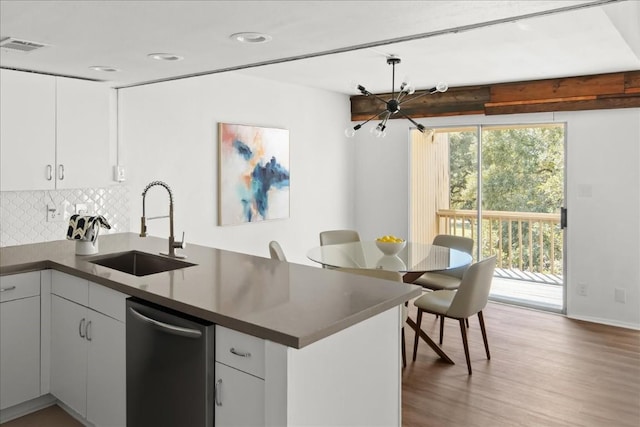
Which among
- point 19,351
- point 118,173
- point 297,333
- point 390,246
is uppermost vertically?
point 118,173

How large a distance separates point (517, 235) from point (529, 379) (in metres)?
2.60

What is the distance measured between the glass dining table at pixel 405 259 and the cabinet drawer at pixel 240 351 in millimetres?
1863

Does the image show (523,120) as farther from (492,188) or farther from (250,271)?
(250,271)

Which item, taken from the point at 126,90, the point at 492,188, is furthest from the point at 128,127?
the point at 492,188

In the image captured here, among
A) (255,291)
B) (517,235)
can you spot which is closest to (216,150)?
(255,291)

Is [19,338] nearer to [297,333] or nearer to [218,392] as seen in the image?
[218,392]

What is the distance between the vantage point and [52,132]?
3316 mm

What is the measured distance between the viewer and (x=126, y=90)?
4.06 meters

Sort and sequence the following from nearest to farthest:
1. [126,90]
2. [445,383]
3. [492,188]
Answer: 1. [445,383]
2. [126,90]
3. [492,188]

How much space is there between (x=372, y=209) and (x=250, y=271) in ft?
13.9

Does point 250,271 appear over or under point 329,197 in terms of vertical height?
under

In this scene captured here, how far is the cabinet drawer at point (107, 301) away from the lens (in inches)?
96.3

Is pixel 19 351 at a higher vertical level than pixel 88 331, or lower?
lower

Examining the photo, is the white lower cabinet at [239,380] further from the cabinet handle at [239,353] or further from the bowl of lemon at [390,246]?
the bowl of lemon at [390,246]
